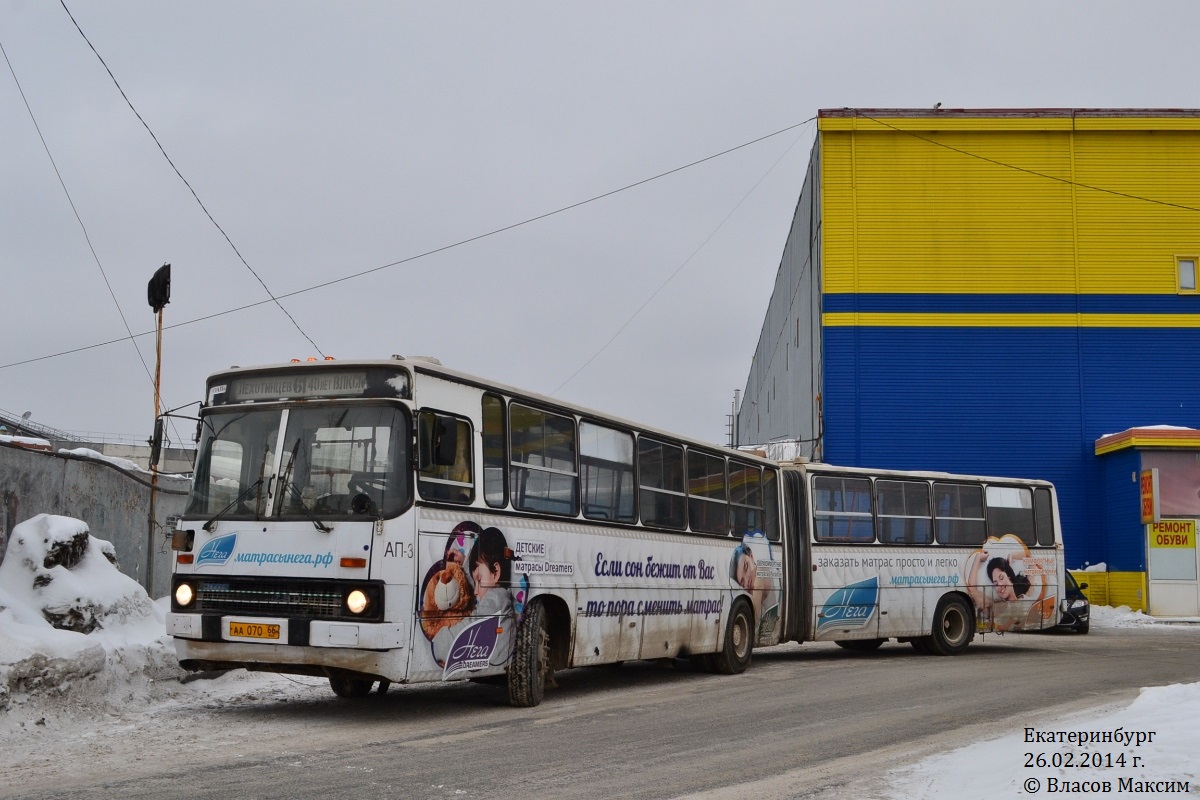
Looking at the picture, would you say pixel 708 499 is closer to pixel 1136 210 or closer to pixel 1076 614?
pixel 1076 614

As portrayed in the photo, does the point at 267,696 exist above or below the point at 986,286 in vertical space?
below

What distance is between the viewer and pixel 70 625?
11484mm

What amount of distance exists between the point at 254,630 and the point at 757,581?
29.3 feet

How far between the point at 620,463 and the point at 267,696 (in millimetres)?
4506

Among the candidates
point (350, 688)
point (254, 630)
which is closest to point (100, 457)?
point (350, 688)

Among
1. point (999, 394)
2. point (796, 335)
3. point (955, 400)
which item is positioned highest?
point (796, 335)

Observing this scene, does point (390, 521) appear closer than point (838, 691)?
Yes

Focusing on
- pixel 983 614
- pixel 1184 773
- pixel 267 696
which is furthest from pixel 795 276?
pixel 1184 773

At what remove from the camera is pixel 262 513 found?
10.2 m

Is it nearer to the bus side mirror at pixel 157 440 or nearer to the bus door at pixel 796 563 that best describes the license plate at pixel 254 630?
the bus side mirror at pixel 157 440

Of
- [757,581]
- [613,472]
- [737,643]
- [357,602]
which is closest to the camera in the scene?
[357,602]

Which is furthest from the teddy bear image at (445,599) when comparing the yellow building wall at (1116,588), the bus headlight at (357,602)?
the yellow building wall at (1116,588)

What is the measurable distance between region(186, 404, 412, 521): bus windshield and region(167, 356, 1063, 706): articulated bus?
0.02 meters

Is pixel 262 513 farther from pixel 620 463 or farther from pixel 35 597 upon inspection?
pixel 620 463
